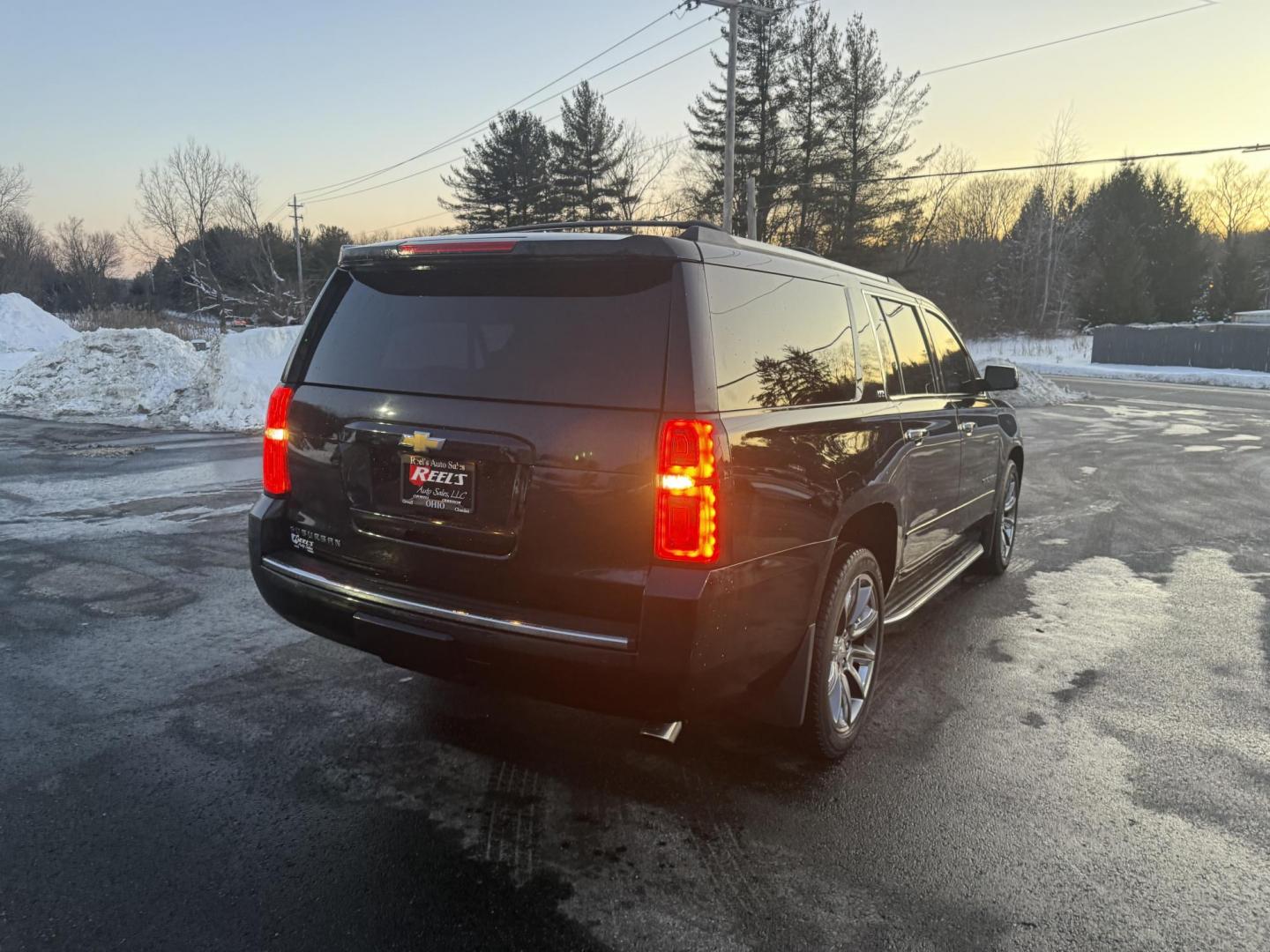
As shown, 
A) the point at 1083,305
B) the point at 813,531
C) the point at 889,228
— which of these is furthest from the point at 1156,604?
the point at 1083,305

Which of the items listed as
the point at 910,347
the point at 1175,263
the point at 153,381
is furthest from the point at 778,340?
the point at 1175,263

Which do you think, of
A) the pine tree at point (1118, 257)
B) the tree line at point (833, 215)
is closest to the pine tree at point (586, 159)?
the tree line at point (833, 215)

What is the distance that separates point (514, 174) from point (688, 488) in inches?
2116

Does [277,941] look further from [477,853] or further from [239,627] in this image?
[239,627]

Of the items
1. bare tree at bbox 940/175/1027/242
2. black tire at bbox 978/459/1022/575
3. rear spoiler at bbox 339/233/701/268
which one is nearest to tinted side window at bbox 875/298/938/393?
black tire at bbox 978/459/1022/575

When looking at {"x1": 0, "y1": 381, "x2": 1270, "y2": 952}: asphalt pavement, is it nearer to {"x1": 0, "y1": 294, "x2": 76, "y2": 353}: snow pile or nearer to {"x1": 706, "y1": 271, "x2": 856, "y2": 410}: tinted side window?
{"x1": 706, "y1": 271, "x2": 856, "y2": 410}: tinted side window

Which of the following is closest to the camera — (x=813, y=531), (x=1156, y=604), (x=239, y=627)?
(x=813, y=531)

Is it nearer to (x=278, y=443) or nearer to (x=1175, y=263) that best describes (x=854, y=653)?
(x=278, y=443)

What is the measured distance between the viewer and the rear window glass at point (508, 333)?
2688 mm

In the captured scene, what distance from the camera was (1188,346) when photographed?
40.5m

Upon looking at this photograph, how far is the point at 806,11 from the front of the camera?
132ft

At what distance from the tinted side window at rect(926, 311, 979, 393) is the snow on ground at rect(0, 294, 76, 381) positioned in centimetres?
2689

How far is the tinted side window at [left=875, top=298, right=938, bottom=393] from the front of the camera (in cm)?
426

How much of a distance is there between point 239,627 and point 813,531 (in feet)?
11.3
